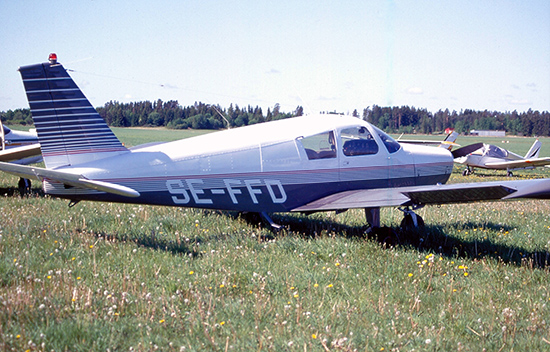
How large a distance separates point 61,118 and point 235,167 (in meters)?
2.64

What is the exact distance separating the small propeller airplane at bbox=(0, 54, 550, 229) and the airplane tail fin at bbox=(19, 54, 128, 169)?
0.04ft

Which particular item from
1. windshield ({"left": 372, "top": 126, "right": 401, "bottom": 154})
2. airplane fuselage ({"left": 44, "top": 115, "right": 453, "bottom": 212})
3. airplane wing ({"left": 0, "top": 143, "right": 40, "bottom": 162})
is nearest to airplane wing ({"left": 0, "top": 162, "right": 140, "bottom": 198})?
airplane fuselage ({"left": 44, "top": 115, "right": 453, "bottom": 212})

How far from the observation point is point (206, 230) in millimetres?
7562

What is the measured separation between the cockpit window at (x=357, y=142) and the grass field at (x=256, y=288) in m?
1.45

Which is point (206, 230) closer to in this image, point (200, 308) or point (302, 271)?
point (302, 271)

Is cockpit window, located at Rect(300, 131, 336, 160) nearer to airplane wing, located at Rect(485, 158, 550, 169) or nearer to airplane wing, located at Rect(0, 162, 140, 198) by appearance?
airplane wing, located at Rect(0, 162, 140, 198)

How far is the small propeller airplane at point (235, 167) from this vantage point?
638 cm

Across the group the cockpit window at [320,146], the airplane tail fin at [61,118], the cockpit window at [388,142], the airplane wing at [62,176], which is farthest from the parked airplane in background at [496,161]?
the airplane wing at [62,176]

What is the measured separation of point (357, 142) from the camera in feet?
26.1

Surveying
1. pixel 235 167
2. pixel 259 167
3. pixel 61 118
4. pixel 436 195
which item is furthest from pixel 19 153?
pixel 436 195

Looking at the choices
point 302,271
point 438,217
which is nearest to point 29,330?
point 302,271

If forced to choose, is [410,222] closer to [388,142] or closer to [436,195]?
[388,142]

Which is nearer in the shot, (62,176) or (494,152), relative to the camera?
(62,176)

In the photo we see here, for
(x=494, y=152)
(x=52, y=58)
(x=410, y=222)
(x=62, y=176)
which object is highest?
(x=52, y=58)
